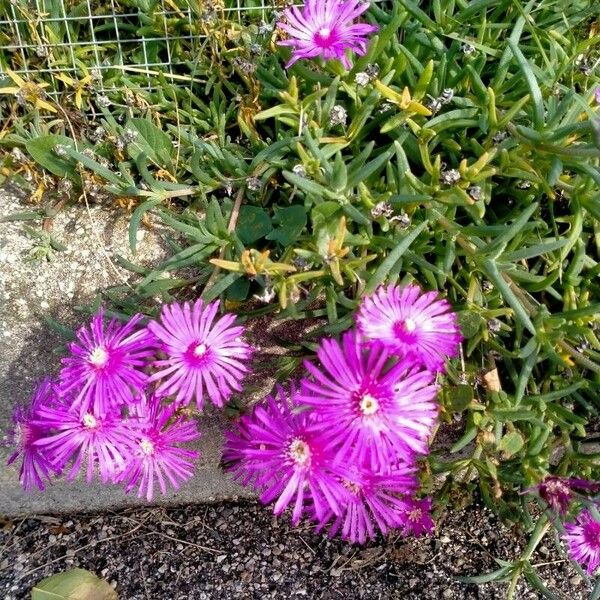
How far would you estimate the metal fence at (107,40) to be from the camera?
1339 mm

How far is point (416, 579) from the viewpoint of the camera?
133cm

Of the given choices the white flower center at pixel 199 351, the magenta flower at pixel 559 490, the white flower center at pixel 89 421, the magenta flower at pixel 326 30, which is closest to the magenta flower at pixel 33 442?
the white flower center at pixel 89 421

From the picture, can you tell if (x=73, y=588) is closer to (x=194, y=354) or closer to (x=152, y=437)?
(x=152, y=437)

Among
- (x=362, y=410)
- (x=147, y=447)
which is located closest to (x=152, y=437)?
(x=147, y=447)

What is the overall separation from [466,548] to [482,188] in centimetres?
65

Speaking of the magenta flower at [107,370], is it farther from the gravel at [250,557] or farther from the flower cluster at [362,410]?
the gravel at [250,557]

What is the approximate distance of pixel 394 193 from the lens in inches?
44.5

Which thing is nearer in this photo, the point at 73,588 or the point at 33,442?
the point at 33,442

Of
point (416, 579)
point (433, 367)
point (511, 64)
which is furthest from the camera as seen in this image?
point (416, 579)

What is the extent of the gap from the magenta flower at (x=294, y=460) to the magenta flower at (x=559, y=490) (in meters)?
0.30

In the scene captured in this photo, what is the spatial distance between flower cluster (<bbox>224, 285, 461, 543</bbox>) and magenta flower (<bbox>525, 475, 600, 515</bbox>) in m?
0.22

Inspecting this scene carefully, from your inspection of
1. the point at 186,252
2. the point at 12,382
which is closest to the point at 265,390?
the point at 186,252

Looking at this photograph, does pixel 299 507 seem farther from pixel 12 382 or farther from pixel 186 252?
pixel 12 382

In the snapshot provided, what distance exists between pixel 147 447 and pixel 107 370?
12cm
